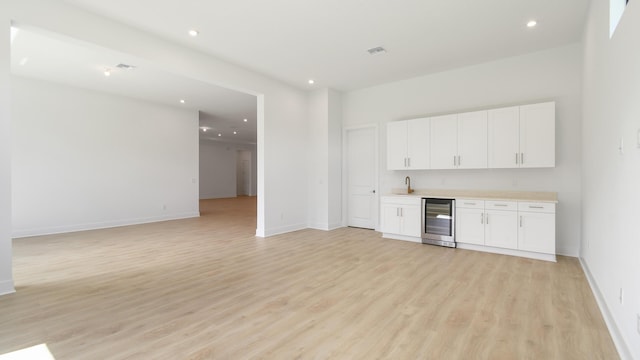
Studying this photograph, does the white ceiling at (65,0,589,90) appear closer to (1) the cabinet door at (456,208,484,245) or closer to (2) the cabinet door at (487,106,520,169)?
(2) the cabinet door at (487,106,520,169)

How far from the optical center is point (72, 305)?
2.83 meters

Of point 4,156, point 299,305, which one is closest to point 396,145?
point 299,305

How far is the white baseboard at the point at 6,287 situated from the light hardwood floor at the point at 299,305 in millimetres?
80

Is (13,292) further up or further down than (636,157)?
further down

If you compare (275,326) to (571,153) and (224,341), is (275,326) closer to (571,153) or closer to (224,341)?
(224,341)

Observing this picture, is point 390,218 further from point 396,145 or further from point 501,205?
point 501,205

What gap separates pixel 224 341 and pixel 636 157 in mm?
2893

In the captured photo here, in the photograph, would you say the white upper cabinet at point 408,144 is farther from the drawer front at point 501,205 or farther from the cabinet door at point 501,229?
the cabinet door at point 501,229

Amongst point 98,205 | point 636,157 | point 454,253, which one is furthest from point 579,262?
point 98,205

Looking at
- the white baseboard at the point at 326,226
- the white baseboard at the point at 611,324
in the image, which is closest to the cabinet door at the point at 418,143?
the white baseboard at the point at 326,226

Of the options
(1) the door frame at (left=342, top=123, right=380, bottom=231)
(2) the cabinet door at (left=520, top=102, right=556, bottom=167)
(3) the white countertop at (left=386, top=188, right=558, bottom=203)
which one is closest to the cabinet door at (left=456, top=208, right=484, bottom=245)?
(3) the white countertop at (left=386, top=188, right=558, bottom=203)

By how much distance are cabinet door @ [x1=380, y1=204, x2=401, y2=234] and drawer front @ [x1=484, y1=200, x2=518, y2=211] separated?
4.98ft

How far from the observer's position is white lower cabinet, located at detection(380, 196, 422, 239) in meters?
5.46

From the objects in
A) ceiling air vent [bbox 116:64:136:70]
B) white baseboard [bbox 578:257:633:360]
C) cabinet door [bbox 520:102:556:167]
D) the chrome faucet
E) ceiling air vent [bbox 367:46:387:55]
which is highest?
ceiling air vent [bbox 367:46:387:55]
